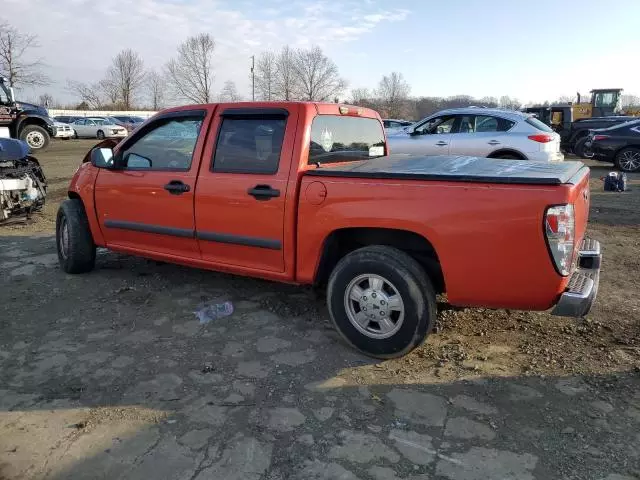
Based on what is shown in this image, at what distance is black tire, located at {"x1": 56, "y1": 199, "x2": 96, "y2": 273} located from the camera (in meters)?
5.21

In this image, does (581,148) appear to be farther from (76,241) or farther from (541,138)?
(76,241)

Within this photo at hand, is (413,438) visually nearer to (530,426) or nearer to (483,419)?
(483,419)

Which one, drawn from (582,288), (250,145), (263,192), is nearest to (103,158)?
(250,145)

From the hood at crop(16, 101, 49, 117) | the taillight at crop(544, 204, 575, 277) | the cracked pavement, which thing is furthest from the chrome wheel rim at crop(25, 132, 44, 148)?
the taillight at crop(544, 204, 575, 277)

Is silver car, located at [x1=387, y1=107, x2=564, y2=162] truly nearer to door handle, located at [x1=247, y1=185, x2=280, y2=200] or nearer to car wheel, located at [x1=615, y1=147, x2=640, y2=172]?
car wheel, located at [x1=615, y1=147, x2=640, y2=172]

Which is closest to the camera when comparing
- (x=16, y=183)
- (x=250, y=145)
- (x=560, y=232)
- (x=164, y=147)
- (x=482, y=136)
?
(x=560, y=232)

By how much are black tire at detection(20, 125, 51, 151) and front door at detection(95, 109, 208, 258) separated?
17773 millimetres

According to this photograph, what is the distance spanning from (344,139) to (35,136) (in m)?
→ 19.6

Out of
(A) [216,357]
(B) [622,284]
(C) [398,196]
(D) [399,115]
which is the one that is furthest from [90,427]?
(D) [399,115]

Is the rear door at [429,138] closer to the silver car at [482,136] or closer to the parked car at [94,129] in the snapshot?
the silver car at [482,136]

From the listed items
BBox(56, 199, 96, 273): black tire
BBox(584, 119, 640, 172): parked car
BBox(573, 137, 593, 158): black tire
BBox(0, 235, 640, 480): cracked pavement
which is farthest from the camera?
BBox(573, 137, 593, 158): black tire

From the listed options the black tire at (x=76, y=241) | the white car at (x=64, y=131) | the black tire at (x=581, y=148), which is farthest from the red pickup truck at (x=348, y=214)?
the white car at (x=64, y=131)

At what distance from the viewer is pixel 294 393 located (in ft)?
10.2

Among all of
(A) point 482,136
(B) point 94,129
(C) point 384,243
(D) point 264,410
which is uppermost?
(B) point 94,129
